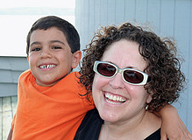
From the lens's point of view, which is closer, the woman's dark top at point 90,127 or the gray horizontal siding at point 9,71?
the woman's dark top at point 90,127

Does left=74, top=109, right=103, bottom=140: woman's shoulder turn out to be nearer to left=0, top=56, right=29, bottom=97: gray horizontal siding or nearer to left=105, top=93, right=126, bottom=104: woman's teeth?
left=105, top=93, right=126, bottom=104: woman's teeth

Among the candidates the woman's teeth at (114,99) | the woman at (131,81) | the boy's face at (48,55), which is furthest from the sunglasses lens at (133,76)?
the boy's face at (48,55)

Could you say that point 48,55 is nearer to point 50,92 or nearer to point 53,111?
point 50,92

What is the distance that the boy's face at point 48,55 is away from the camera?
61.1 inches

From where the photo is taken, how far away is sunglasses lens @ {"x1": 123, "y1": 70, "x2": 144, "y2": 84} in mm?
1092

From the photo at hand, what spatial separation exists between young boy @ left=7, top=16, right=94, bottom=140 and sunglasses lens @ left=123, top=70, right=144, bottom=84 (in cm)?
54

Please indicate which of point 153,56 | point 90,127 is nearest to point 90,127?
point 90,127

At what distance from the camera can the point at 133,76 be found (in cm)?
109

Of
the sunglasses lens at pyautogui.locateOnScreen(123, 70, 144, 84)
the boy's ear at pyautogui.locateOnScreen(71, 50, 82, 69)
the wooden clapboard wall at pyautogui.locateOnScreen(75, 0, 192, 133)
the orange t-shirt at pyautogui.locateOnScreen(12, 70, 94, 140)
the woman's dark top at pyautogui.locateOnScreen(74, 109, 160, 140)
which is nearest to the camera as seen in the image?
the sunglasses lens at pyautogui.locateOnScreen(123, 70, 144, 84)

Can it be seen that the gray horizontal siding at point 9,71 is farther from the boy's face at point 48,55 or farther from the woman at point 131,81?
the woman at point 131,81

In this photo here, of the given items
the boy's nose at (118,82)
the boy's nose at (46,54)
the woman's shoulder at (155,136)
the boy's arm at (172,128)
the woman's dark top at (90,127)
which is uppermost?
the boy's nose at (46,54)

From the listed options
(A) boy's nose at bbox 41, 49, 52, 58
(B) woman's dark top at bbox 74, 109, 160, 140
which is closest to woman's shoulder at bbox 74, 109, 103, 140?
(B) woman's dark top at bbox 74, 109, 160, 140

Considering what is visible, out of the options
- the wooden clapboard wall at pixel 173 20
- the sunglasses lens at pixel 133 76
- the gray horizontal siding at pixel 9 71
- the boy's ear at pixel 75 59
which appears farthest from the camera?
the gray horizontal siding at pixel 9 71

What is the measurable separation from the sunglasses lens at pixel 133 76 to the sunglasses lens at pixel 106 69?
0.27 feet
